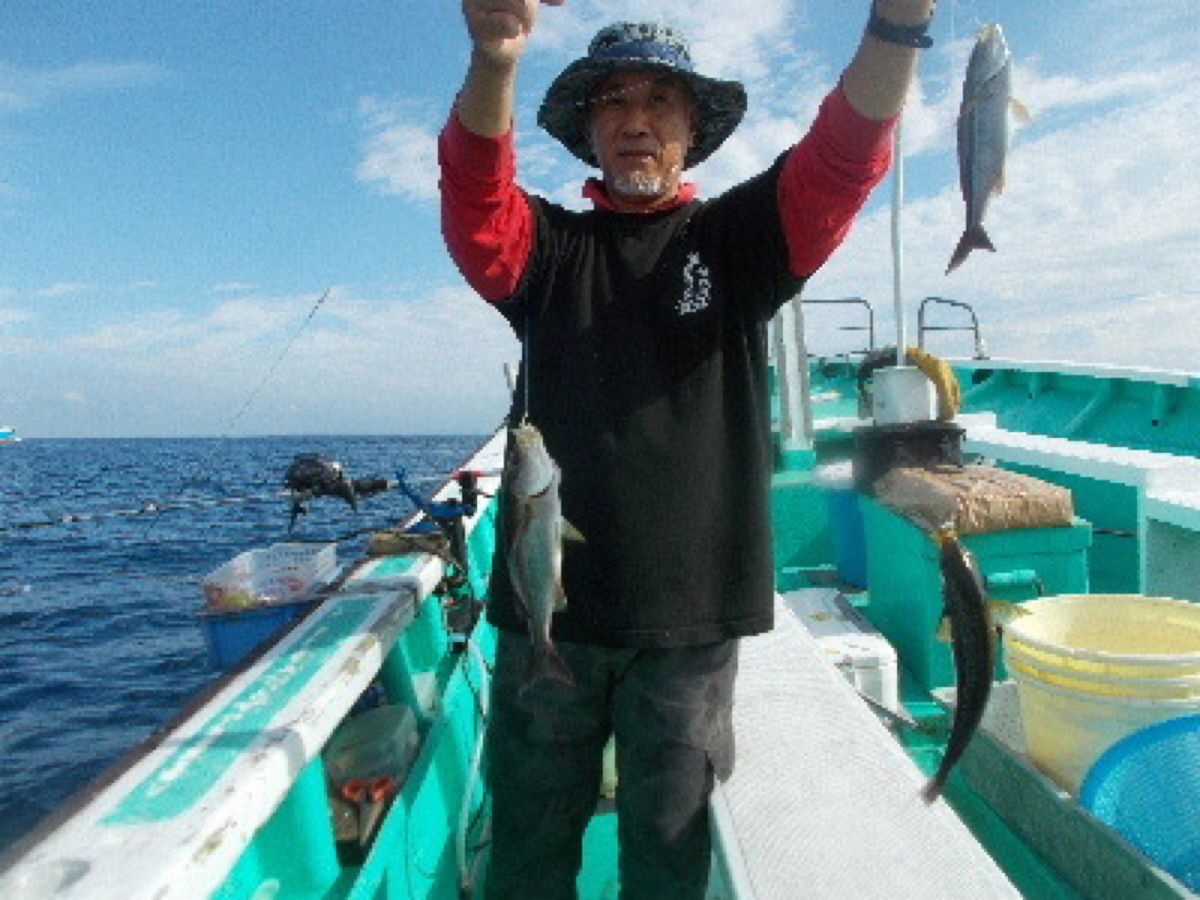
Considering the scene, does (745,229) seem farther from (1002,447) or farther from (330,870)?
(1002,447)

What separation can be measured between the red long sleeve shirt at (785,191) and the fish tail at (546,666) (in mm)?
872

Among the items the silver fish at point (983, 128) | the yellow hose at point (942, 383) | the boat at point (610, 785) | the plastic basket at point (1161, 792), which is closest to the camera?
the boat at point (610, 785)

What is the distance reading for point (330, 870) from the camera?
6.92 ft

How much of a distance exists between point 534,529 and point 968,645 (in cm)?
116

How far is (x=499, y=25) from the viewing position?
1798 mm

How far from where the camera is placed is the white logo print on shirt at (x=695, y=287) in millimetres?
2131

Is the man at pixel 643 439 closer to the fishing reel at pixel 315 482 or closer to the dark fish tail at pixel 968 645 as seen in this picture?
the dark fish tail at pixel 968 645

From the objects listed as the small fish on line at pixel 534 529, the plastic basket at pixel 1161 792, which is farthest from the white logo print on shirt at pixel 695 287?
the plastic basket at pixel 1161 792

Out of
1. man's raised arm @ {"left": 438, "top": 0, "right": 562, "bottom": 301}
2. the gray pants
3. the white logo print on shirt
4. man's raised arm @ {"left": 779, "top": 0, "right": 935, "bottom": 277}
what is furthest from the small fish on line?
man's raised arm @ {"left": 779, "top": 0, "right": 935, "bottom": 277}

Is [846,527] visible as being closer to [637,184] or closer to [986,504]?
[986,504]

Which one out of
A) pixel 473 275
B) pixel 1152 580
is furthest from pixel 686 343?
pixel 1152 580

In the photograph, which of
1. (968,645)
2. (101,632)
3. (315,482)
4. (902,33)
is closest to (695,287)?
(902,33)

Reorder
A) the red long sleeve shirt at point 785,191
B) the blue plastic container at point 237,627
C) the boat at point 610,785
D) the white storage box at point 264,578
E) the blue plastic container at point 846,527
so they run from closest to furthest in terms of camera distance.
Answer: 1. the boat at point 610,785
2. the red long sleeve shirt at point 785,191
3. the blue plastic container at point 237,627
4. the white storage box at point 264,578
5. the blue plastic container at point 846,527

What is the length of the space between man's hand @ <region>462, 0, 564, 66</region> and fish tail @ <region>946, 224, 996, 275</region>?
1262 millimetres
